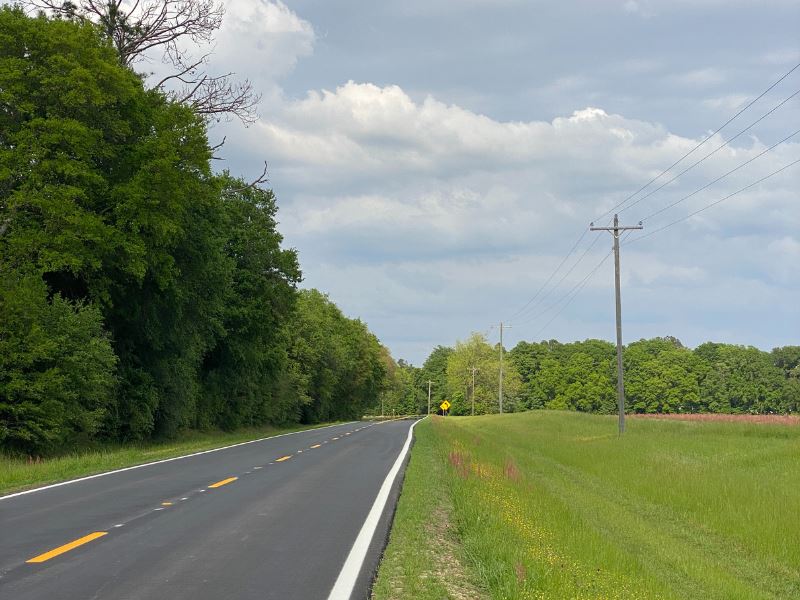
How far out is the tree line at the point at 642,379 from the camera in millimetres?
131375

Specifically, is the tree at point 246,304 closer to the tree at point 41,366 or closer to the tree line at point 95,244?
the tree line at point 95,244

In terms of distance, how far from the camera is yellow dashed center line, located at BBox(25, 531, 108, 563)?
26.3 feet

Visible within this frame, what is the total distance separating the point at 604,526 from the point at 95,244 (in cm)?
1849

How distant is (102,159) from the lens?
1058 inches

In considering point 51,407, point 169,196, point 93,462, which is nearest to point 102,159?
point 169,196

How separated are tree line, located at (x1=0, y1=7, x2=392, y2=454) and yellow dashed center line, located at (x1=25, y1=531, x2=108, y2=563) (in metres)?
12.2

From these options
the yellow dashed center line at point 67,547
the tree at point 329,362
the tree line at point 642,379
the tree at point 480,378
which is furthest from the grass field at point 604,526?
the tree at point 480,378

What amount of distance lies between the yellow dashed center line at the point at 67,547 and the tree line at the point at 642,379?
11919cm

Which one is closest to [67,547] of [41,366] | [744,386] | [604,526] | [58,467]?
[604,526]

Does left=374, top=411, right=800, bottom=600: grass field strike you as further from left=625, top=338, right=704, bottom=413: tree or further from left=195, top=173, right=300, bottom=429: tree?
left=625, top=338, right=704, bottom=413: tree

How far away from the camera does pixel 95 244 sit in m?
24.6

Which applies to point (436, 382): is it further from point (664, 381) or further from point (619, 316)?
point (619, 316)

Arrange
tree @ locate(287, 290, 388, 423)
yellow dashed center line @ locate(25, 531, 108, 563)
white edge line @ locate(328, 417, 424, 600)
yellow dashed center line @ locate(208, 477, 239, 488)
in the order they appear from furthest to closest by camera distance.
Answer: tree @ locate(287, 290, 388, 423), yellow dashed center line @ locate(208, 477, 239, 488), yellow dashed center line @ locate(25, 531, 108, 563), white edge line @ locate(328, 417, 424, 600)

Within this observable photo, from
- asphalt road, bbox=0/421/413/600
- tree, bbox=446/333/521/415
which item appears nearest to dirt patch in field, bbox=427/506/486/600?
asphalt road, bbox=0/421/413/600
